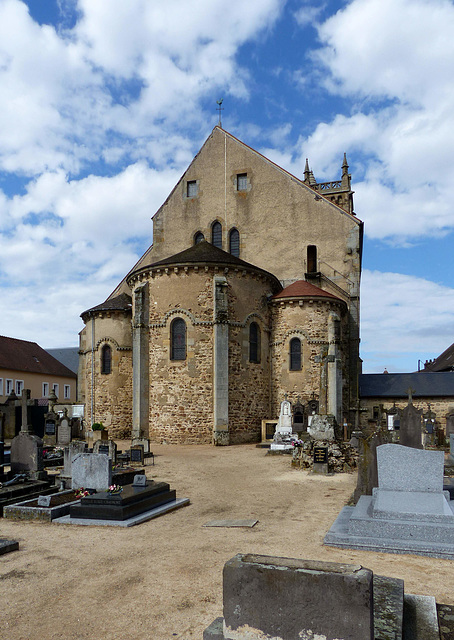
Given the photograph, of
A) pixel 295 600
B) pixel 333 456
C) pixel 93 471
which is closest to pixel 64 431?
pixel 333 456

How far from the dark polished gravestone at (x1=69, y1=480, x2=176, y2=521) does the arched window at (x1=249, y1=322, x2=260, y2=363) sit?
1535 centimetres

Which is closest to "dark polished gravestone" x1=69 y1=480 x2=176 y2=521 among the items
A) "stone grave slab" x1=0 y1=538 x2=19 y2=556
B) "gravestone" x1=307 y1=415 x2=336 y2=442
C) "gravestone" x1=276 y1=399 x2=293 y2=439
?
"stone grave slab" x1=0 y1=538 x2=19 y2=556

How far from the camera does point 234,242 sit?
97.7ft

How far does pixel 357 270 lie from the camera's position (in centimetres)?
2731

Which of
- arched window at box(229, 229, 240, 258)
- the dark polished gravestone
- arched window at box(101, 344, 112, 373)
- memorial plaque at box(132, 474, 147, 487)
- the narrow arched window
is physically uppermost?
arched window at box(229, 229, 240, 258)

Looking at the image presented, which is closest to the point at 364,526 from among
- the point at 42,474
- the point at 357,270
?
the point at 42,474

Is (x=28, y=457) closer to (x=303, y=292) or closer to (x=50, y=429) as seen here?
(x=50, y=429)

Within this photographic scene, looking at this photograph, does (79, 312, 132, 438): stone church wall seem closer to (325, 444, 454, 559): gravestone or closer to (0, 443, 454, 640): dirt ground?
(0, 443, 454, 640): dirt ground

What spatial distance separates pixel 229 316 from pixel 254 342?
224 cm

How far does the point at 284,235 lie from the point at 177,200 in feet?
24.9

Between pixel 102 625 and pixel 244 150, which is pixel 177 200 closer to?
pixel 244 150

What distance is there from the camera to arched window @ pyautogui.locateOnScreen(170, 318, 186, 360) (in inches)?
906

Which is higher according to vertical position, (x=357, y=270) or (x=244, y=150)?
(x=244, y=150)

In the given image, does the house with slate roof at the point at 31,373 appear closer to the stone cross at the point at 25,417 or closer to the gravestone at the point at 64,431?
the gravestone at the point at 64,431
